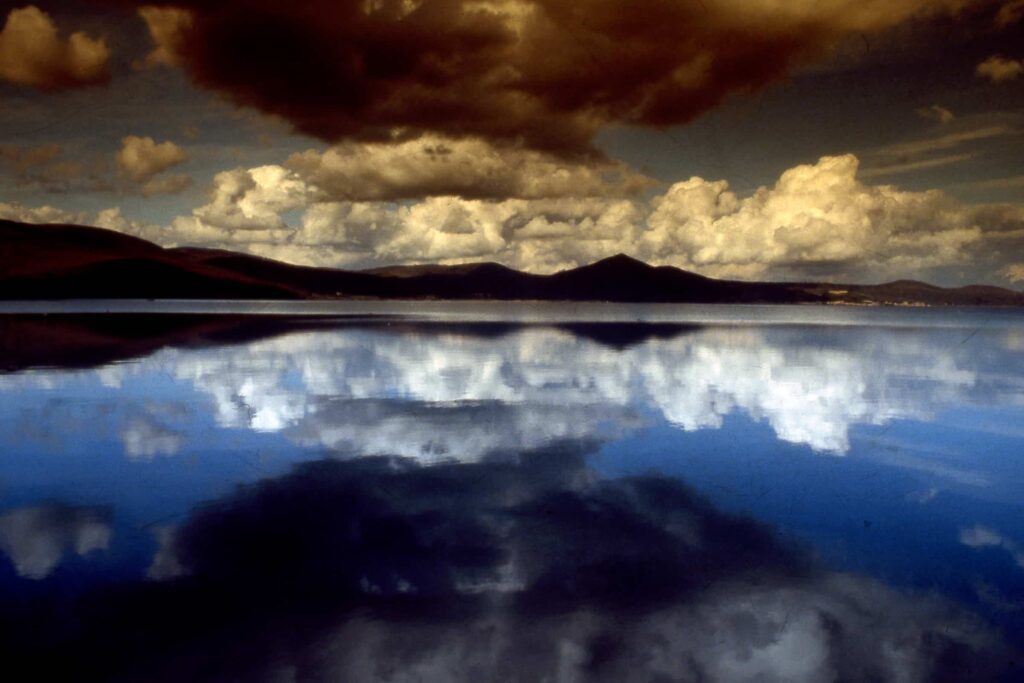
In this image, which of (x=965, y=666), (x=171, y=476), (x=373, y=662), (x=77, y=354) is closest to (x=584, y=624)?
(x=373, y=662)

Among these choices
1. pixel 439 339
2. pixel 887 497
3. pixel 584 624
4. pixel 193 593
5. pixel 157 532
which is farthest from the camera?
pixel 439 339

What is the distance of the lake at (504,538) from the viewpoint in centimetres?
913

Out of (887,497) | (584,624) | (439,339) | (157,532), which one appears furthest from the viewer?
(439,339)

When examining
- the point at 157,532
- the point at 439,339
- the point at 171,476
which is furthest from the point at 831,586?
the point at 439,339

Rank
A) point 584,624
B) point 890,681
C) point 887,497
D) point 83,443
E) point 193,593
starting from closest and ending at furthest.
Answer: point 890,681, point 584,624, point 193,593, point 887,497, point 83,443

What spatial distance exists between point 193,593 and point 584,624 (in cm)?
620

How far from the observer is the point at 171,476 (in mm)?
17578

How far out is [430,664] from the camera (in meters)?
8.76

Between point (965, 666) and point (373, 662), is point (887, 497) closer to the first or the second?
point (965, 666)

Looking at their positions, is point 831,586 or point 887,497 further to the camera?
point 887,497

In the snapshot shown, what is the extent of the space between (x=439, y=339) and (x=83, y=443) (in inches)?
1901

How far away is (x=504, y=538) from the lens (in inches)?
519

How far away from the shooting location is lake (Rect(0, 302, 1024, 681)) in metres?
9.13

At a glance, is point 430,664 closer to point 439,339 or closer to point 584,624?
point 584,624
